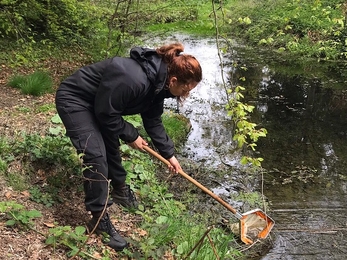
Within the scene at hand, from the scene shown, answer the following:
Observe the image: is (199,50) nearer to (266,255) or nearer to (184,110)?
(184,110)

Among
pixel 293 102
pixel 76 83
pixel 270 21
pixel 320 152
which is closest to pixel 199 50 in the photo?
pixel 270 21

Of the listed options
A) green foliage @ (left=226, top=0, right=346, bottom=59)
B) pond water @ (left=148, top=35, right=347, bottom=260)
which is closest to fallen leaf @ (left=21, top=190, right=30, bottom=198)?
pond water @ (left=148, top=35, right=347, bottom=260)

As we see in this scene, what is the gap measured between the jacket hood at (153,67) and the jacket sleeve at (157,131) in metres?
0.57

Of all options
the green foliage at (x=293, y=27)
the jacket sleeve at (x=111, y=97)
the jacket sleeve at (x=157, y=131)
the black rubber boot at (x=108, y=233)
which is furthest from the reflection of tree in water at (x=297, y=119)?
the jacket sleeve at (x=111, y=97)

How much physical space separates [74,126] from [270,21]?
15206 mm

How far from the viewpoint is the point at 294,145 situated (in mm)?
7484

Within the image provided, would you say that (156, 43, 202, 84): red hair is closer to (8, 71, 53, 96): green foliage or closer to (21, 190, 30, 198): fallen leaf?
(21, 190, 30, 198): fallen leaf

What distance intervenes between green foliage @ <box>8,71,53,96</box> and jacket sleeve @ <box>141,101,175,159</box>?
13.7 ft

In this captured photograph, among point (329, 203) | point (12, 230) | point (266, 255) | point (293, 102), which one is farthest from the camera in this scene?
point (293, 102)

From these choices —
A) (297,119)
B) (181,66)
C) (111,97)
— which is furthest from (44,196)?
(297,119)

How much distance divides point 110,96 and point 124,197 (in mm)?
1433

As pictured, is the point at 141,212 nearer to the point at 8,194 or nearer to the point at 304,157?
the point at 8,194

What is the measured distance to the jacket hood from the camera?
3.03m

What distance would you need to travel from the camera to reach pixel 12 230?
3.08 meters
